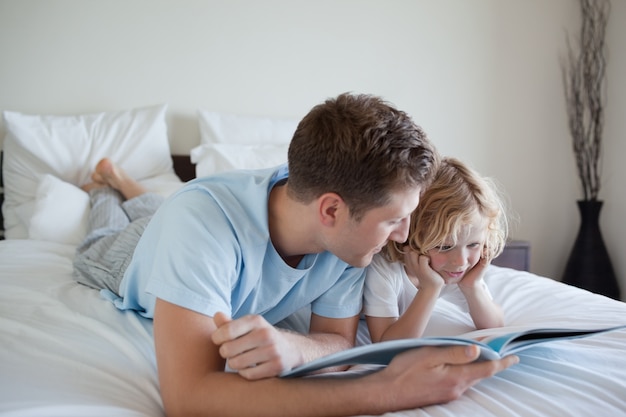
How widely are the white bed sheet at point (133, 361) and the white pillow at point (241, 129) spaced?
46.5 inches

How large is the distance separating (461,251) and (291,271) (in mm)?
395

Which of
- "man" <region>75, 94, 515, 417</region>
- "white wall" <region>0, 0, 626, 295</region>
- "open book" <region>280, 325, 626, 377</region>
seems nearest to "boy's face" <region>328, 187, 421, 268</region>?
"man" <region>75, 94, 515, 417</region>

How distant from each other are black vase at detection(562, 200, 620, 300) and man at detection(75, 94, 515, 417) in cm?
219

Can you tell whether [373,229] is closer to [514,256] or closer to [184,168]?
[514,256]

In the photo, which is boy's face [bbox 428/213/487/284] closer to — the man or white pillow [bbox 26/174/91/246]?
the man

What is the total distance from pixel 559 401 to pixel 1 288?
4.01ft

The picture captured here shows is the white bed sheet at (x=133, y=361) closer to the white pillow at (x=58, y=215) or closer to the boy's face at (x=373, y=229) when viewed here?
the boy's face at (x=373, y=229)

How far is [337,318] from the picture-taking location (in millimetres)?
1152

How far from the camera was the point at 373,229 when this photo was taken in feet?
3.20

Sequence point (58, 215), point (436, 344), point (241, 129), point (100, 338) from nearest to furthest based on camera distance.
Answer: point (436, 344) → point (100, 338) → point (58, 215) → point (241, 129)

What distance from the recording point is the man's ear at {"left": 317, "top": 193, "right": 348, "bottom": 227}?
971 millimetres

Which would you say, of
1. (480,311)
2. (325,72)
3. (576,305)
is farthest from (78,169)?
(576,305)

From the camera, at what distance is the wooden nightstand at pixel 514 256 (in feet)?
7.18

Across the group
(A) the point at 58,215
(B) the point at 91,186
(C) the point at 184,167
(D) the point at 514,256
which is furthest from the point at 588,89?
(A) the point at 58,215
